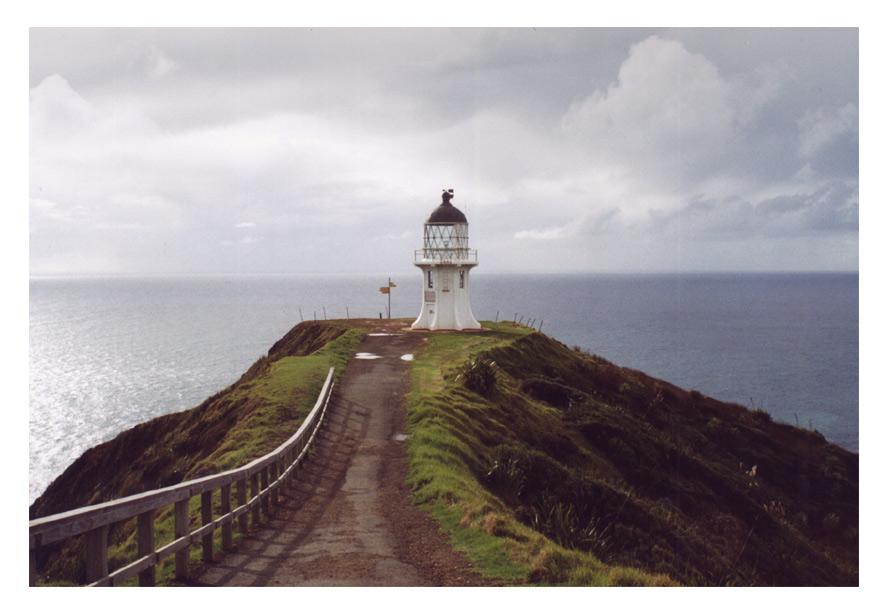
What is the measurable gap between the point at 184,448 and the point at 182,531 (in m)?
12.3

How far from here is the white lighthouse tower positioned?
32.2m

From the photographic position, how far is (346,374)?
21.0 metres

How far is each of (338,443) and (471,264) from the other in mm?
19328

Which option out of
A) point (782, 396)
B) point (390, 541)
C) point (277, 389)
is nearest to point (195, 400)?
point (277, 389)

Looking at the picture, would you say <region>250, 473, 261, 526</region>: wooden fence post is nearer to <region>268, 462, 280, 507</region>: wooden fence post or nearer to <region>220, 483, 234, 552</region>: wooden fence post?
<region>268, 462, 280, 507</region>: wooden fence post

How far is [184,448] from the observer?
17.7 m

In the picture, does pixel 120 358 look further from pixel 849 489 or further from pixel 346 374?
pixel 849 489

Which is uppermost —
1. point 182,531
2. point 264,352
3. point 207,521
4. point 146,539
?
point 146,539

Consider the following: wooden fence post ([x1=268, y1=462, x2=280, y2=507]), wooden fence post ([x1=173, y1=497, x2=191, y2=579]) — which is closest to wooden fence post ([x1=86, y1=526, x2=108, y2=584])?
wooden fence post ([x1=173, y1=497, x2=191, y2=579])

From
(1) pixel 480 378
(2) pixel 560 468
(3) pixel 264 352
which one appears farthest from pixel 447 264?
(3) pixel 264 352

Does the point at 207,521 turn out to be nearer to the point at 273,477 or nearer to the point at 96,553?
the point at 96,553

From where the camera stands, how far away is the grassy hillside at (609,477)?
9891 millimetres

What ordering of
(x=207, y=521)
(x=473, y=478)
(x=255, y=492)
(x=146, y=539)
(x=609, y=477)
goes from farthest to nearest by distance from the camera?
(x=609, y=477) → (x=473, y=478) → (x=255, y=492) → (x=207, y=521) → (x=146, y=539)

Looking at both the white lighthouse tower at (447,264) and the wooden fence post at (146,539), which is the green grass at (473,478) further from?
the white lighthouse tower at (447,264)
